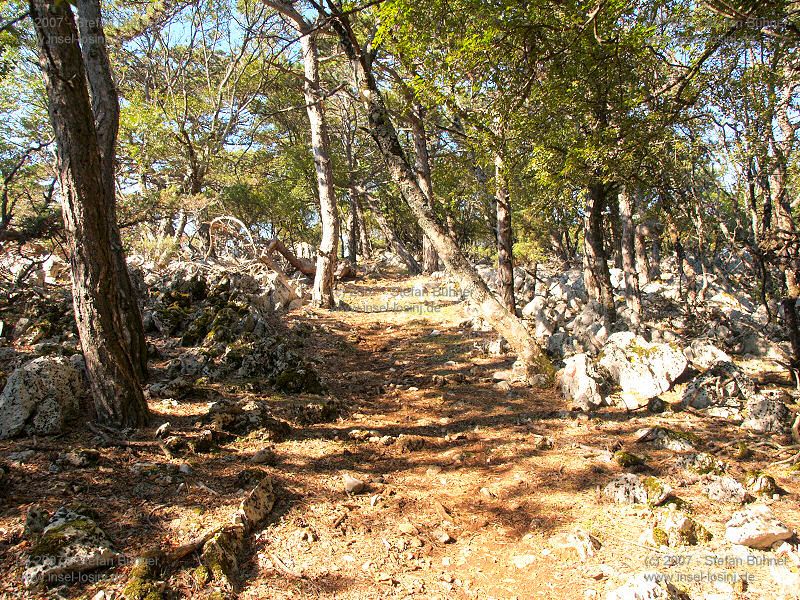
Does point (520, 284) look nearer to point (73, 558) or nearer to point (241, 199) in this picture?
point (241, 199)

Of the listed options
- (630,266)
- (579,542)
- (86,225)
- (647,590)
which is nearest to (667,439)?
(579,542)

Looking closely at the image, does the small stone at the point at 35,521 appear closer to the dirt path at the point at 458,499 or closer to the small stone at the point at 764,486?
the dirt path at the point at 458,499

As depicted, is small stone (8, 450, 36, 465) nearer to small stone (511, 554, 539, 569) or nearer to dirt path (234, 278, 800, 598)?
dirt path (234, 278, 800, 598)

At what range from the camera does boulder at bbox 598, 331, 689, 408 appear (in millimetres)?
5895

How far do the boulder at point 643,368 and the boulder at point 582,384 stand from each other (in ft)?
0.94

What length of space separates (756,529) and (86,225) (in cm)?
533

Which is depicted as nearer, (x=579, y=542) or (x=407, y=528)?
(x=579, y=542)

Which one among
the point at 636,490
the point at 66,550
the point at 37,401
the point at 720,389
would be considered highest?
the point at 37,401

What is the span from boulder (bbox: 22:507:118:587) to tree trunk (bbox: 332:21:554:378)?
4.83 metres

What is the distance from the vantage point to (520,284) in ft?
48.1

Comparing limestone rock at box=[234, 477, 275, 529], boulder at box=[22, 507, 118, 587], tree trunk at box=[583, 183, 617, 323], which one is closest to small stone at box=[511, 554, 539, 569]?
limestone rock at box=[234, 477, 275, 529]

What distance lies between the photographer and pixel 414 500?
374cm

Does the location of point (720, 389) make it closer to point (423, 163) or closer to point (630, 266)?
point (630, 266)

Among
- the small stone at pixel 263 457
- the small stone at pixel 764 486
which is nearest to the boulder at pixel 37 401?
the small stone at pixel 263 457
